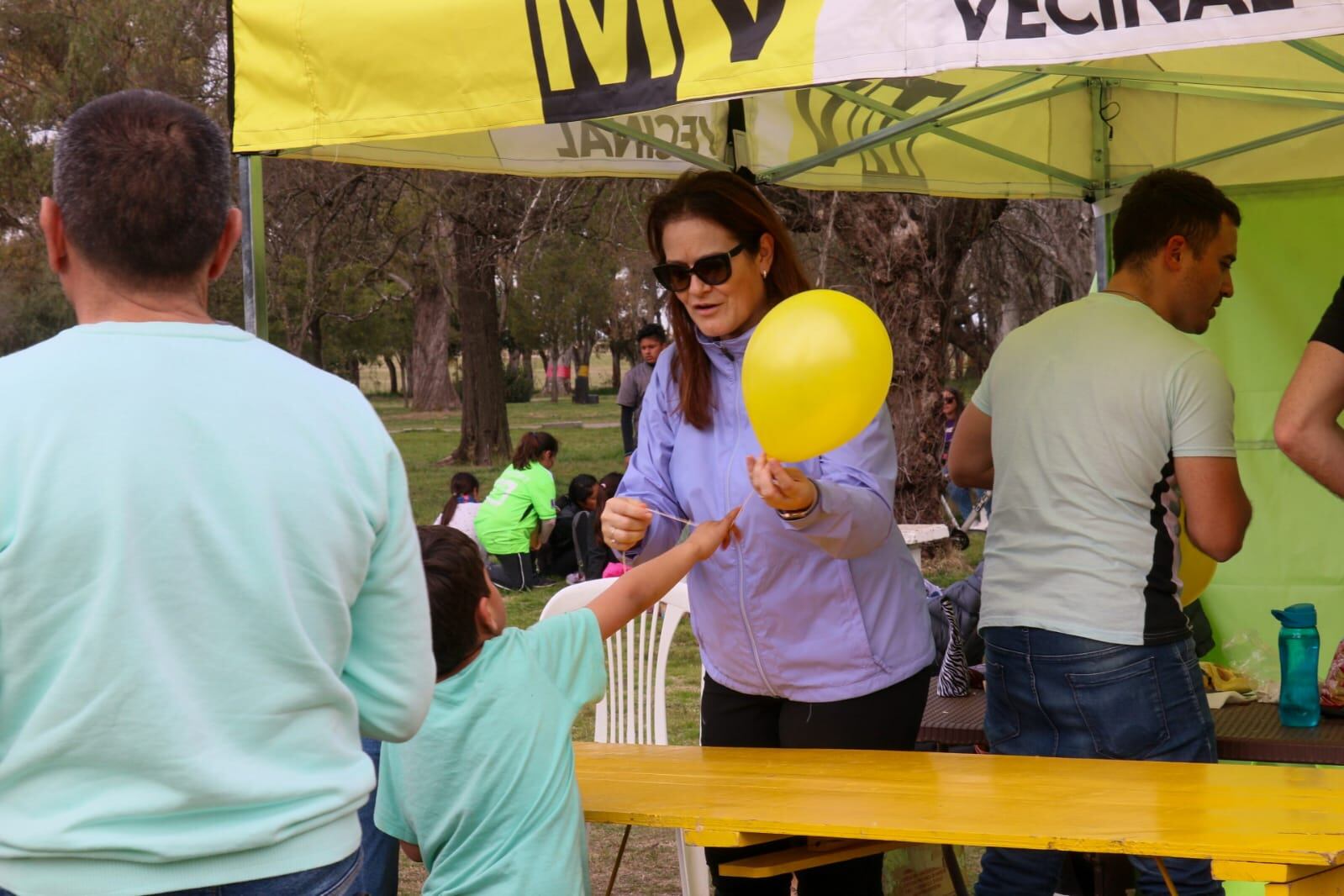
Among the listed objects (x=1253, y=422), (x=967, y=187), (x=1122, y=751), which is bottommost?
(x=1122, y=751)

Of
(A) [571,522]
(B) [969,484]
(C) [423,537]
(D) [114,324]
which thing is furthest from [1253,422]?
(A) [571,522]

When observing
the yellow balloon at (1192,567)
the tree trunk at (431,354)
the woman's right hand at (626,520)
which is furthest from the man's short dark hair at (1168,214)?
the tree trunk at (431,354)

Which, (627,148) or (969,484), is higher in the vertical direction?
(627,148)

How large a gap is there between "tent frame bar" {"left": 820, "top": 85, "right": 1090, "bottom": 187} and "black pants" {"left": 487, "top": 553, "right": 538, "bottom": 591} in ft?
22.3

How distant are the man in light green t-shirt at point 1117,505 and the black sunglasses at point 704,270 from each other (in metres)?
0.66

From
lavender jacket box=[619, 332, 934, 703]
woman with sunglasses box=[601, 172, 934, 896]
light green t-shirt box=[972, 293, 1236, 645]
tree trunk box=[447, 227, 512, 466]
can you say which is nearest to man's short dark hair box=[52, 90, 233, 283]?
woman with sunglasses box=[601, 172, 934, 896]

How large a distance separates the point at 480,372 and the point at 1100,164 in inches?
627

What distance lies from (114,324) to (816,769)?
1.50 metres

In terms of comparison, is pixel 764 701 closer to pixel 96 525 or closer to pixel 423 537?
pixel 423 537

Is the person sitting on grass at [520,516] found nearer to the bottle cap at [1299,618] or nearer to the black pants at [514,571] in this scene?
the black pants at [514,571]

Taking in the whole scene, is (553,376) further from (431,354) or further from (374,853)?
(374,853)

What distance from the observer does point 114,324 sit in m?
1.47

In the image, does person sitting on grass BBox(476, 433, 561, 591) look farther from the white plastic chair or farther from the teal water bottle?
the teal water bottle

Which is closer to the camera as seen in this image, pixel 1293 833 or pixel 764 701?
pixel 1293 833
